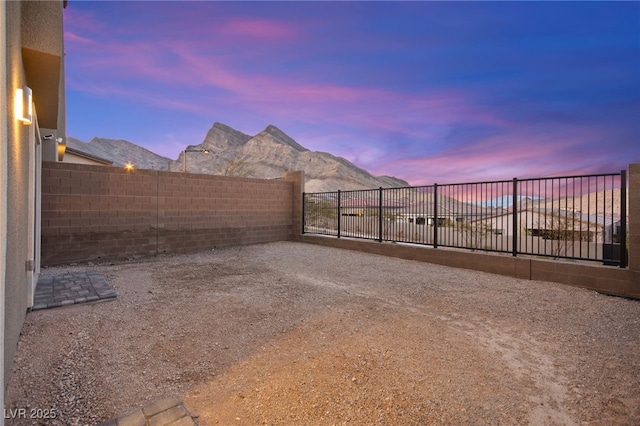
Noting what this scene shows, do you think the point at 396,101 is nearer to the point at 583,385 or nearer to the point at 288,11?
the point at 288,11

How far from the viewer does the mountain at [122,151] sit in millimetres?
68375

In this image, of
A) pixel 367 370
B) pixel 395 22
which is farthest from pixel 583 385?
pixel 395 22

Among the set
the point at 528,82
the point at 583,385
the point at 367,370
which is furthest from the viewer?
the point at 528,82

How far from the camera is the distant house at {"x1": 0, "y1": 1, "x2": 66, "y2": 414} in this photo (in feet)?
5.42

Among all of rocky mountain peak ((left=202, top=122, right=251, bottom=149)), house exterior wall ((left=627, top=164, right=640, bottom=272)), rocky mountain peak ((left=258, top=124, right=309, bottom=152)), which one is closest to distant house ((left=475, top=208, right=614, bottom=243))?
house exterior wall ((left=627, top=164, right=640, bottom=272))

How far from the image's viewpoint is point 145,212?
764 centimetres

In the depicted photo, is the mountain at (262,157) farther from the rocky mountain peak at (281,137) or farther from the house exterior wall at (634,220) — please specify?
the house exterior wall at (634,220)

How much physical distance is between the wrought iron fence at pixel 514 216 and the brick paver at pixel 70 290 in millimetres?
6316

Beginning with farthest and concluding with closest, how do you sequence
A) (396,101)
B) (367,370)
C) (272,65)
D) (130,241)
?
1. (396,101)
2. (272,65)
3. (130,241)
4. (367,370)

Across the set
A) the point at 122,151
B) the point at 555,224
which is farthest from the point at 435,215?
the point at 122,151

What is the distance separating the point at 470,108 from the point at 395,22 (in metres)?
5.37

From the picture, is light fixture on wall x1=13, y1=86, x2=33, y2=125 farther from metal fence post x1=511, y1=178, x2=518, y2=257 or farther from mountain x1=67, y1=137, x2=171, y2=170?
mountain x1=67, y1=137, x2=171, y2=170

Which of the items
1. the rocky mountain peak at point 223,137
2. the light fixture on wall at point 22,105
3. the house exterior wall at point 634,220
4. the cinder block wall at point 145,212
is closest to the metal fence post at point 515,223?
the house exterior wall at point 634,220

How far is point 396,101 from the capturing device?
1288cm
